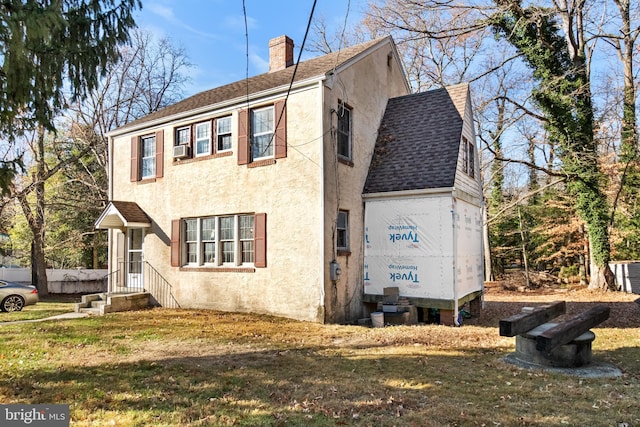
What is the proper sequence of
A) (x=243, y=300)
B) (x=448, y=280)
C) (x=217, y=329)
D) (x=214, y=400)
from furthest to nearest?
(x=243, y=300) < (x=448, y=280) < (x=217, y=329) < (x=214, y=400)

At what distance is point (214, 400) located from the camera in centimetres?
503

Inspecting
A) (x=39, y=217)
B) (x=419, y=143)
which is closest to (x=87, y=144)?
(x=39, y=217)

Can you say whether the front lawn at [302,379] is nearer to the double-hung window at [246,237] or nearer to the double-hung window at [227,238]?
the double-hung window at [246,237]

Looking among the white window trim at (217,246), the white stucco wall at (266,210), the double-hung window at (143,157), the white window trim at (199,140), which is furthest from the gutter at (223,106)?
the white window trim at (217,246)

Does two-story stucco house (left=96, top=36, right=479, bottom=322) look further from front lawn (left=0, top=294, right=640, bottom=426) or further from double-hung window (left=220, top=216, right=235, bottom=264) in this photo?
front lawn (left=0, top=294, right=640, bottom=426)

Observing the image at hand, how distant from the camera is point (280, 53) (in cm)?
1684

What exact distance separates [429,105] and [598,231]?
35.2 feet

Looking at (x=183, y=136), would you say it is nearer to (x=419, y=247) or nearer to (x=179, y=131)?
(x=179, y=131)

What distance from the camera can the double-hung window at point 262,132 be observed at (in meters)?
12.4

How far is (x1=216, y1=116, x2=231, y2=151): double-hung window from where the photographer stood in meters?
13.3

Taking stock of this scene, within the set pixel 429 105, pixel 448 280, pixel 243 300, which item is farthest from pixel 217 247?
pixel 429 105

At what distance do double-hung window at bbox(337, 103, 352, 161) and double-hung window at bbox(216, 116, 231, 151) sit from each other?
3.51 metres

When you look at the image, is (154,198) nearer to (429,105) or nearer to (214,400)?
(429,105)

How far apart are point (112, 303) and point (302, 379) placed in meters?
9.88
